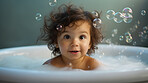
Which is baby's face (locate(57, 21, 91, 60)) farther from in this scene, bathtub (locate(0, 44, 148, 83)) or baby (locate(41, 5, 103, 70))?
bathtub (locate(0, 44, 148, 83))

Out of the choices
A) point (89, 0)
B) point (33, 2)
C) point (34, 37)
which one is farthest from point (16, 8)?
point (89, 0)

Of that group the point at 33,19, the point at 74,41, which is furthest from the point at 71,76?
the point at 33,19

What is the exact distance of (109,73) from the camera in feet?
2.12

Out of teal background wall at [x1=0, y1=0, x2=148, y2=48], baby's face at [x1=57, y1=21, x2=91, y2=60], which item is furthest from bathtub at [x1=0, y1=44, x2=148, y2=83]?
teal background wall at [x1=0, y1=0, x2=148, y2=48]

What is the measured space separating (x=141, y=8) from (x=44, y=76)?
2.24m

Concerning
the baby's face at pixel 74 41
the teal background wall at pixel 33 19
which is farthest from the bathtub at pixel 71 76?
the teal background wall at pixel 33 19

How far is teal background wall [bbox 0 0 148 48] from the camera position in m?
2.43

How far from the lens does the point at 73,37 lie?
3.46ft

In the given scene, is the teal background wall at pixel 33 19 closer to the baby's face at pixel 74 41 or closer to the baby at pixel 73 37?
the baby at pixel 73 37

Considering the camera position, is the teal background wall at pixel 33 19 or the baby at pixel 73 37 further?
the teal background wall at pixel 33 19

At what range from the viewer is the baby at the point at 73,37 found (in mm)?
1062

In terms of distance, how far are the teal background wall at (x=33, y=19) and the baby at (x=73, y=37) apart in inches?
47.6

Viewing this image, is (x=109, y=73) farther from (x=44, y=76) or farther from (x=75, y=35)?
(x=75, y=35)

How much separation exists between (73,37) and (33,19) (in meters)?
1.55
